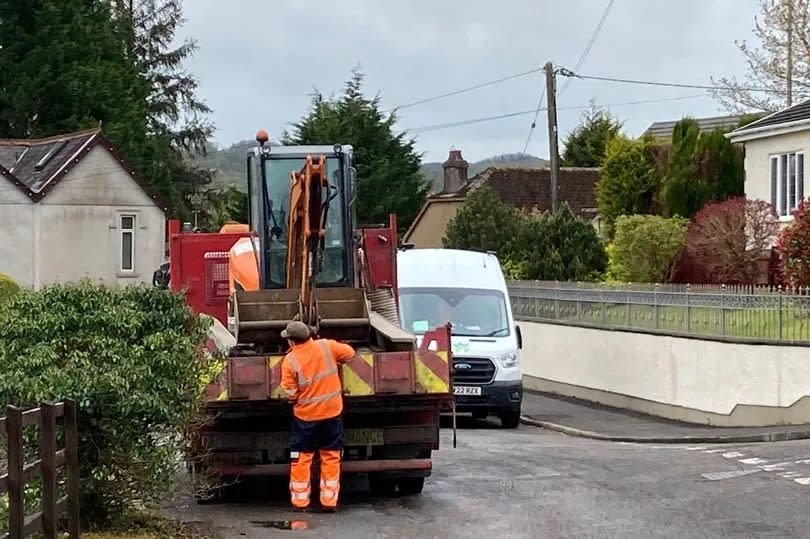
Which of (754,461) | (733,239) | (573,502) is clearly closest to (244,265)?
(573,502)

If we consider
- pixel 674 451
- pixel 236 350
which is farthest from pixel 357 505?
pixel 674 451

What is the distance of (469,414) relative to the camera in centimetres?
1977

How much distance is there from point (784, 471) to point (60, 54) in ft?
143

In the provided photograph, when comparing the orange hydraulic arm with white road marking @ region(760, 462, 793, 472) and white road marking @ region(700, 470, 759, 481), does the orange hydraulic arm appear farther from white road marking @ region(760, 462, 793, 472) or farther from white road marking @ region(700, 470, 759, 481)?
white road marking @ region(760, 462, 793, 472)

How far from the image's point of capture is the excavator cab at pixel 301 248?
12.1 m

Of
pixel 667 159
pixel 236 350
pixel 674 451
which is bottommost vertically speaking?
pixel 674 451

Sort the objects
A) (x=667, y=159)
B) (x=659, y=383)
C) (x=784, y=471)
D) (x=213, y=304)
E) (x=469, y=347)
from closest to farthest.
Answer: (x=784, y=471)
(x=213, y=304)
(x=469, y=347)
(x=659, y=383)
(x=667, y=159)

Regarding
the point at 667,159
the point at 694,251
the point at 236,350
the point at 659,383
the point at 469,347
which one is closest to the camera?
the point at 236,350

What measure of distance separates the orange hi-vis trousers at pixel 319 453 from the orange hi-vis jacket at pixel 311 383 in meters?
0.08

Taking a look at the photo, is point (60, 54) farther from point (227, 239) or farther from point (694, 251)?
point (227, 239)

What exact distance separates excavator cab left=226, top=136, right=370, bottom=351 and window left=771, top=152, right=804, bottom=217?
18.1m

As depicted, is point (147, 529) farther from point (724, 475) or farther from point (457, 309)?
point (457, 309)

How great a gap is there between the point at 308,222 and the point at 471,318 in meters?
8.25

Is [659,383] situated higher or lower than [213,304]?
lower
